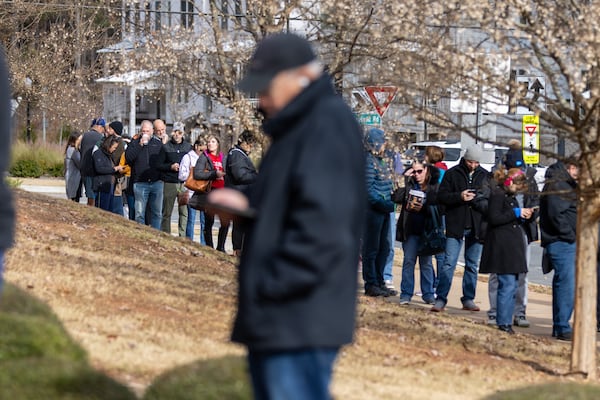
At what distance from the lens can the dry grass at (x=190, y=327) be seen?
7.75 m

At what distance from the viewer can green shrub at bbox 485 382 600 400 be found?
651 cm

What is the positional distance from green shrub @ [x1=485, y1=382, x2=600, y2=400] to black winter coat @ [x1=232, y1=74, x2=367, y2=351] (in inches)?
112

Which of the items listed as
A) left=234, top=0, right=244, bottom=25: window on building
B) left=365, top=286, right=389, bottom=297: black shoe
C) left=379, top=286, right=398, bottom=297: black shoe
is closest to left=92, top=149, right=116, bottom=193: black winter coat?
left=234, top=0, right=244, bottom=25: window on building

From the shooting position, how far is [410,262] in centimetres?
1348

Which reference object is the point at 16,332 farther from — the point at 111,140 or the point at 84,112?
the point at 84,112

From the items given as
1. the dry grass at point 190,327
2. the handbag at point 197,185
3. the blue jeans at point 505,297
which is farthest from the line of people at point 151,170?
the blue jeans at point 505,297

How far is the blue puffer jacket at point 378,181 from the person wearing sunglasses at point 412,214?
139 millimetres

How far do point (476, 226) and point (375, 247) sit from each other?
50.1 inches

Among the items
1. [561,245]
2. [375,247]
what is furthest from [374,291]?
[561,245]

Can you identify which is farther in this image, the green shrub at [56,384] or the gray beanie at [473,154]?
the gray beanie at [473,154]

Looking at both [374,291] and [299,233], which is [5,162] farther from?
[374,291]

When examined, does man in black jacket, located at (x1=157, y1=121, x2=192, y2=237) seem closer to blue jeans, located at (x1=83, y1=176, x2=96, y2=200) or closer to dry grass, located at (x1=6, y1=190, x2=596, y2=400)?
blue jeans, located at (x1=83, y1=176, x2=96, y2=200)

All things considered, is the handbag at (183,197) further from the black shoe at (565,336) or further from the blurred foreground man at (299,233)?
the blurred foreground man at (299,233)

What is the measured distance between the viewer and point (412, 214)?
1348 centimetres
